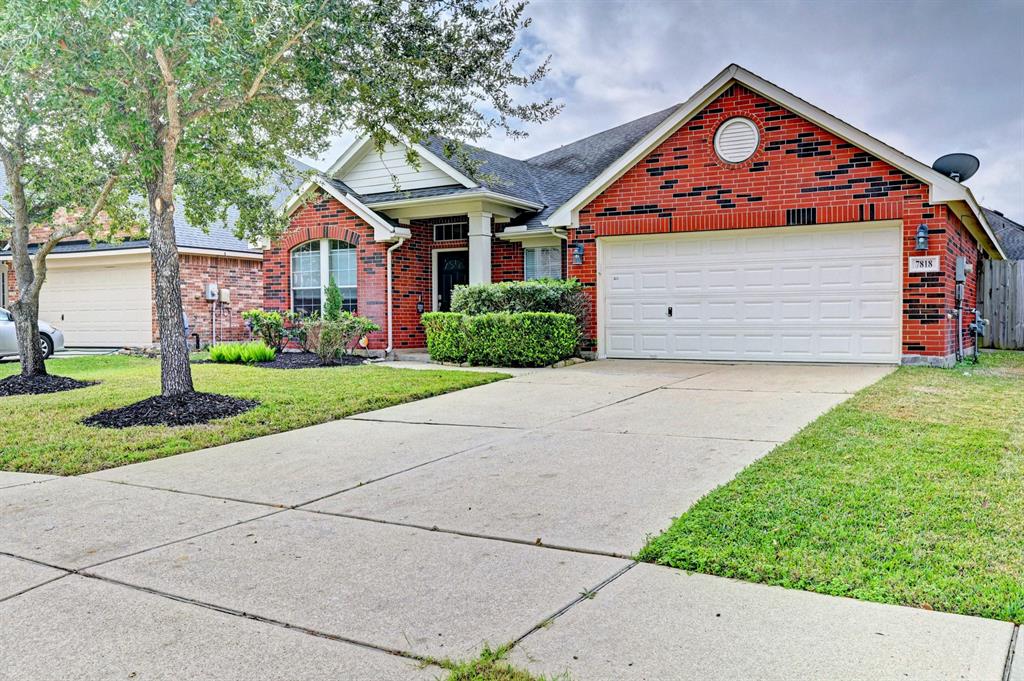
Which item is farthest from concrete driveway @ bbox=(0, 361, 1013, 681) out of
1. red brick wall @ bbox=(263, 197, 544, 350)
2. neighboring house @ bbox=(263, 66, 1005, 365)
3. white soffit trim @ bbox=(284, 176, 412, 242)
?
red brick wall @ bbox=(263, 197, 544, 350)

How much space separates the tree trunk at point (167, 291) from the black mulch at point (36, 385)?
3.29 metres

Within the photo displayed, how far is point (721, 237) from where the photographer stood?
13.2 m

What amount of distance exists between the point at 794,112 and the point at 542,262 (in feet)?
19.8

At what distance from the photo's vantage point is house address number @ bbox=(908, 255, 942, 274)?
37.9 feet

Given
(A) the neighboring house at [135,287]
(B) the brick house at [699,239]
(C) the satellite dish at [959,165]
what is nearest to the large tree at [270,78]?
(B) the brick house at [699,239]

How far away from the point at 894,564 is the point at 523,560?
1687 millimetres

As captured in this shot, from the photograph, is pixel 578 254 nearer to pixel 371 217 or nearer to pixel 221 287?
pixel 371 217

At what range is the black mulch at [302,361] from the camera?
13.9 metres

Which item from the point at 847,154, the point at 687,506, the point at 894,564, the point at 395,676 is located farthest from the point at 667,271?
A: the point at 395,676

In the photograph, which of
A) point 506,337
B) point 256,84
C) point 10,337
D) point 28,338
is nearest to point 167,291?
point 256,84

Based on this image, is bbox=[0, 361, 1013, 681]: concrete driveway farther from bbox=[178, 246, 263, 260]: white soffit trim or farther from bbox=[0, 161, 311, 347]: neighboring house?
bbox=[0, 161, 311, 347]: neighboring house

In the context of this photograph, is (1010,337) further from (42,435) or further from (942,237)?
(42,435)

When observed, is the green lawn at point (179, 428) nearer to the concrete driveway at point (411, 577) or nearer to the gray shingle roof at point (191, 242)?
the concrete driveway at point (411, 577)

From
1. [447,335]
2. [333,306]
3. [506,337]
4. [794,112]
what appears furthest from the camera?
[333,306]
